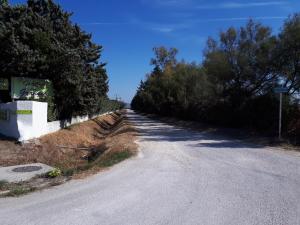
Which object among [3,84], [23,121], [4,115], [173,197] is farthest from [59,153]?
[173,197]

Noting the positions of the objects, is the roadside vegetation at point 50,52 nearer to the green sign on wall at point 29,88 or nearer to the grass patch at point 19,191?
the green sign on wall at point 29,88

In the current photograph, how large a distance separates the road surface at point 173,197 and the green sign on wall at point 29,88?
38.7 ft

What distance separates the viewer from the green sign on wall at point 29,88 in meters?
21.1

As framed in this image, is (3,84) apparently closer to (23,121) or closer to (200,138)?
(23,121)

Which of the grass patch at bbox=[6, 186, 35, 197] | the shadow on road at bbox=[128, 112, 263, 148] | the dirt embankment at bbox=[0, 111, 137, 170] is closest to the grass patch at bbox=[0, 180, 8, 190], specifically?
the grass patch at bbox=[6, 186, 35, 197]

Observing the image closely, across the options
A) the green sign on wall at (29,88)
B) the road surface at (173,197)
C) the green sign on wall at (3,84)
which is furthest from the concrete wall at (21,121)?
the road surface at (173,197)

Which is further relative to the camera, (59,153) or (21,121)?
(59,153)

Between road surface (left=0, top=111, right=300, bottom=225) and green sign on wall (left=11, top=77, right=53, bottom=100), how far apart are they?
38.7ft

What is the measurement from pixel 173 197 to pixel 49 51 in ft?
56.1

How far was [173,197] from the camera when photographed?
7449mm

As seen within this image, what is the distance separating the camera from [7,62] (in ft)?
67.5

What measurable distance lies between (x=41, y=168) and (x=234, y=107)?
17772 millimetres

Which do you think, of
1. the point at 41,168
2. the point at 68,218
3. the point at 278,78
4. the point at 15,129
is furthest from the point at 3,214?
the point at 278,78

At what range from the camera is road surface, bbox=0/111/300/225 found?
6066 millimetres
